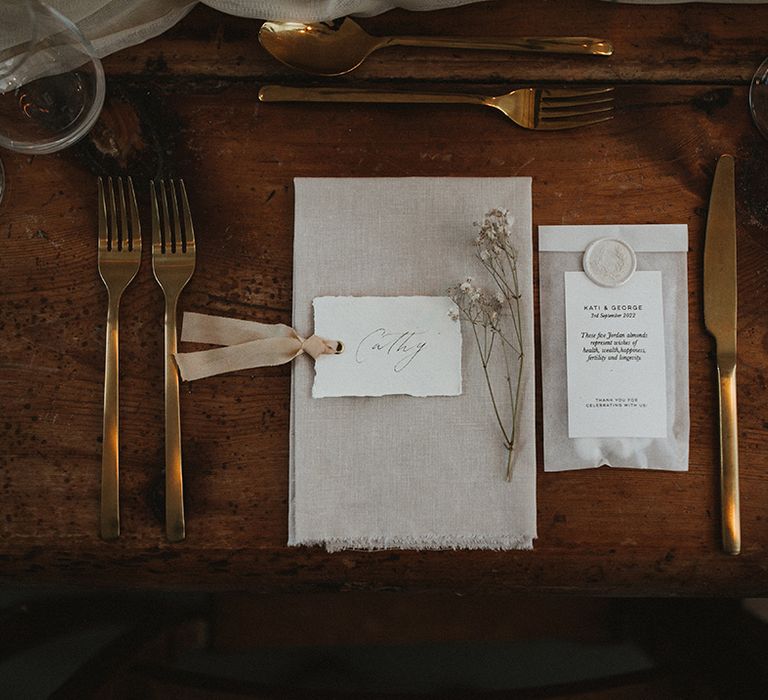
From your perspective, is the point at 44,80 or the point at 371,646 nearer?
the point at 44,80

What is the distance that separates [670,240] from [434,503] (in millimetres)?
388

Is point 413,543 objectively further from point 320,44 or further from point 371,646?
point 320,44

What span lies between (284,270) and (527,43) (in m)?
0.38

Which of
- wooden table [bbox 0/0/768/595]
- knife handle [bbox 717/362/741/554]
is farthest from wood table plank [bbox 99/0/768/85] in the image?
knife handle [bbox 717/362/741/554]

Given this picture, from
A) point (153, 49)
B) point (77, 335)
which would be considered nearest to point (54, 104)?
point (153, 49)

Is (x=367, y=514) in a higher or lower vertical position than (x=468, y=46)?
lower

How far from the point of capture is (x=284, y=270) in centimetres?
76

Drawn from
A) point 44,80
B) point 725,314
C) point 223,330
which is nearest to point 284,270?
point 223,330

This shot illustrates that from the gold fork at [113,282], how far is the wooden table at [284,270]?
14 millimetres

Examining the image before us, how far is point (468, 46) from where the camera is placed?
2.55 feet

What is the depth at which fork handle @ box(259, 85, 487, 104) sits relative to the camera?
766 mm

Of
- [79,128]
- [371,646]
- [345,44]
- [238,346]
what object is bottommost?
[371,646]

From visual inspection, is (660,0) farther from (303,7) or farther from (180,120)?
(180,120)

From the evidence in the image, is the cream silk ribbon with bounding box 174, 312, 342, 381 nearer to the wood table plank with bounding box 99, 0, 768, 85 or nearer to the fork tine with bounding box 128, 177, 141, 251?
the fork tine with bounding box 128, 177, 141, 251
